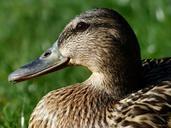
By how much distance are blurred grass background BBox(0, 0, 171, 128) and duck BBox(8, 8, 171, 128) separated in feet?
1.71

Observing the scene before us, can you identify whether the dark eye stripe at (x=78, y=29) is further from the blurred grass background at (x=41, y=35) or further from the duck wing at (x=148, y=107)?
the blurred grass background at (x=41, y=35)

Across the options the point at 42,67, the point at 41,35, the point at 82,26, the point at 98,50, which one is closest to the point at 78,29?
the point at 82,26

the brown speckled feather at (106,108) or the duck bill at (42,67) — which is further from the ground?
the duck bill at (42,67)

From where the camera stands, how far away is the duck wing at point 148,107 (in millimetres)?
6035

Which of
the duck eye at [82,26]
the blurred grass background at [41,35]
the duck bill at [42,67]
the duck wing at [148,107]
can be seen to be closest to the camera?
the duck wing at [148,107]

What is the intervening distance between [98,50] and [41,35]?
3538 millimetres

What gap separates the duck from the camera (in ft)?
20.1

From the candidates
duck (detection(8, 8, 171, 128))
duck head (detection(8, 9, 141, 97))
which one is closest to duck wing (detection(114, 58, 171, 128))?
duck (detection(8, 8, 171, 128))

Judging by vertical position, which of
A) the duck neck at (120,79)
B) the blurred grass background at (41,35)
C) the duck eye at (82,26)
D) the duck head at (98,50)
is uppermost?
the blurred grass background at (41,35)

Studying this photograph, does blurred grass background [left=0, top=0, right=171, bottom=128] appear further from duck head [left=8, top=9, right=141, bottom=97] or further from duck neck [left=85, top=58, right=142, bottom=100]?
duck neck [left=85, top=58, right=142, bottom=100]

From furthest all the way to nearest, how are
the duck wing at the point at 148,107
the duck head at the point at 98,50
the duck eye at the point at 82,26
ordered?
the duck eye at the point at 82,26 < the duck head at the point at 98,50 < the duck wing at the point at 148,107

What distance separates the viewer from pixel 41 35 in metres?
9.92

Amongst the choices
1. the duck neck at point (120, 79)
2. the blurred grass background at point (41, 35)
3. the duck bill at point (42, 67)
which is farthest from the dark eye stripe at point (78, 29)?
the blurred grass background at point (41, 35)

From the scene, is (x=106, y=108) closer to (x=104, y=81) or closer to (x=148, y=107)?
(x=104, y=81)
